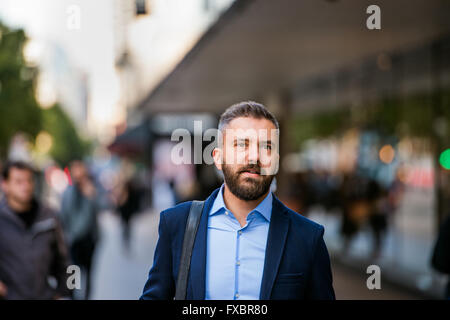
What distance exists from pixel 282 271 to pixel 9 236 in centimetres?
289

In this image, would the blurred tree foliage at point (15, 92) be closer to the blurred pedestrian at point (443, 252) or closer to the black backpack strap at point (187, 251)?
the blurred pedestrian at point (443, 252)

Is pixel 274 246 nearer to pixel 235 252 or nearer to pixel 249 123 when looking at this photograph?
pixel 235 252

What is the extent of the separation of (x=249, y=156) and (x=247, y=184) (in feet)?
0.34

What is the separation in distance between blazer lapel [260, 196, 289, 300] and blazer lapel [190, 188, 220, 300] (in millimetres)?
226

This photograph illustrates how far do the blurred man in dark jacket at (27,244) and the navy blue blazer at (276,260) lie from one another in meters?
2.28

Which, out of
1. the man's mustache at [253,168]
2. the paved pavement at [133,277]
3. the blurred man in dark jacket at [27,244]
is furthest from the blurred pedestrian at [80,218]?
the man's mustache at [253,168]

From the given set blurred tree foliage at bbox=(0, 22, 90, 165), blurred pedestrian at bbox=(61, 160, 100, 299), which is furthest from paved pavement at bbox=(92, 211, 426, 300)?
blurred tree foliage at bbox=(0, 22, 90, 165)

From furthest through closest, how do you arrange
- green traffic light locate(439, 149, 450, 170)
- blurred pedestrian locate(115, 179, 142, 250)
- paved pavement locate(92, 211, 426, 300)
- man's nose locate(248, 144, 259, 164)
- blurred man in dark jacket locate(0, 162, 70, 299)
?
blurred pedestrian locate(115, 179, 142, 250)
green traffic light locate(439, 149, 450, 170)
paved pavement locate(92, 211, 426, 300)
blurred man in dark jacket locate(0, 162, 70, 299)
man's nose locate(248, 144, 259, 164)

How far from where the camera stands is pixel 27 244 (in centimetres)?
468

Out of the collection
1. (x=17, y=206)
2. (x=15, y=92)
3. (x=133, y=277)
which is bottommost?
(x=133, y=277)

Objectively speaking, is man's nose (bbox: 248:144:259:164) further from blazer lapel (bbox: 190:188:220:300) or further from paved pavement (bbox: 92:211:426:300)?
paved pavement (bbox: 92:211:426:300)

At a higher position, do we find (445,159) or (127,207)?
(445,159)

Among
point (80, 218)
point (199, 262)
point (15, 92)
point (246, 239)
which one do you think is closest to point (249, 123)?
point (246, 239)

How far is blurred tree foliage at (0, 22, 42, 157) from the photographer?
18609mm
